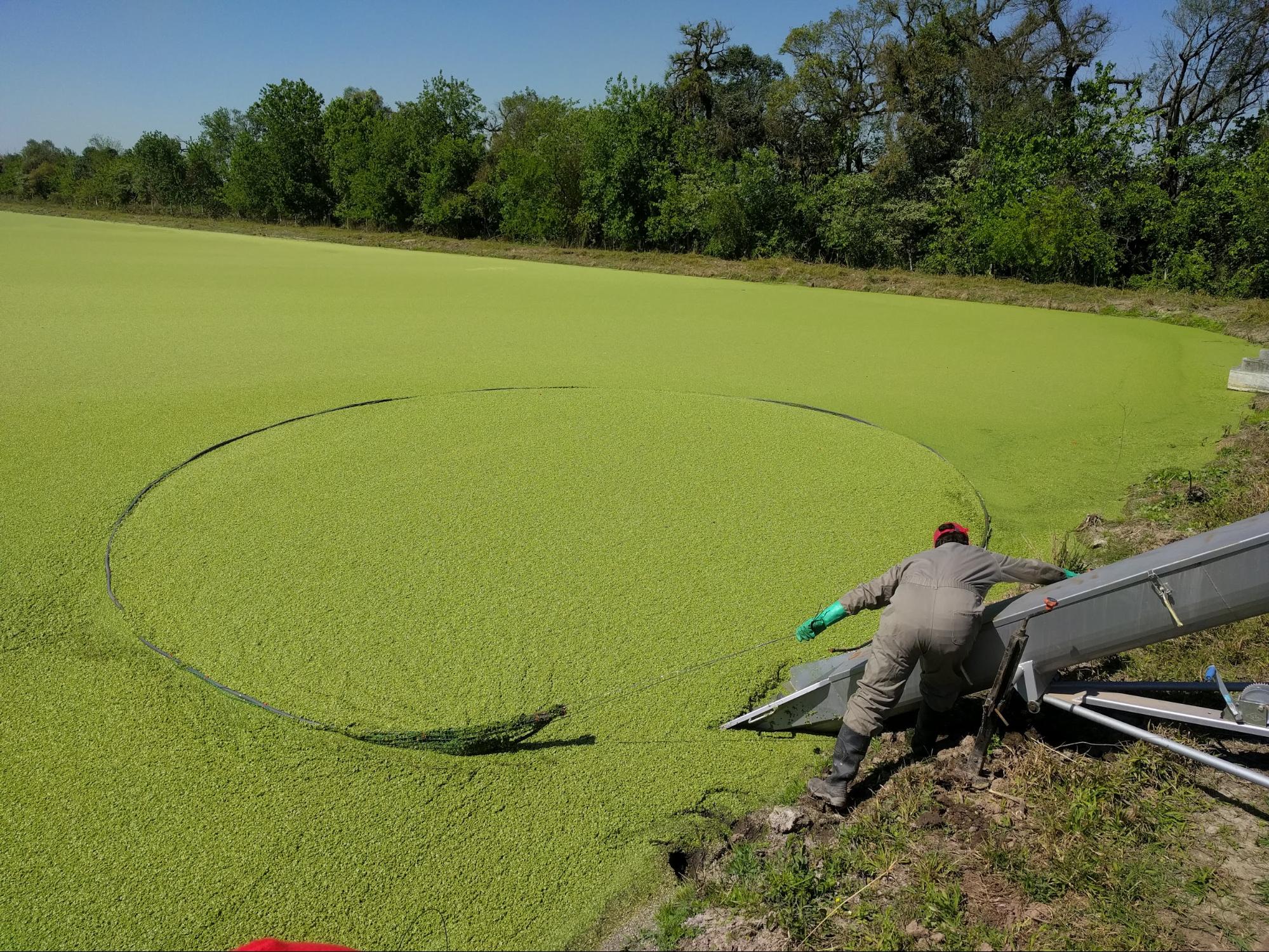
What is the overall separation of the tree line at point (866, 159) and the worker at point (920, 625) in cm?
1339

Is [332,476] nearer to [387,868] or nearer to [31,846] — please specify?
[31,846]

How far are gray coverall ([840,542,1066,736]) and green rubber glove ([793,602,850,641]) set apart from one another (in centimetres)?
3

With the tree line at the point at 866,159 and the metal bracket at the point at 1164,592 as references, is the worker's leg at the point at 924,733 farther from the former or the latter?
the tree line at the point at 866,159

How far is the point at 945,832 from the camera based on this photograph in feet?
6.59

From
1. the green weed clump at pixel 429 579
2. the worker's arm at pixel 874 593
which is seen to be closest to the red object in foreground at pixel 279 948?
the green weed clump at pixel 429 579

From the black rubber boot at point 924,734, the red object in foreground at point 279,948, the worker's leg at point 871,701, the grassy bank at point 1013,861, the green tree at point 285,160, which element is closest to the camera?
the red object in foreground at point 279,948

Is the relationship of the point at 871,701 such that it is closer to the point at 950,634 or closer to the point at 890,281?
the point at 950,634

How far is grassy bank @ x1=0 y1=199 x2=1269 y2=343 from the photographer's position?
33.8 ft

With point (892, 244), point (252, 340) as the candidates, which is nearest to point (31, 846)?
point (252, 340)

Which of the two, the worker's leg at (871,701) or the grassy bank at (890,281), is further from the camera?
the grassy bank at (890,281)

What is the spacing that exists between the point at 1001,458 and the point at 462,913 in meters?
4.30

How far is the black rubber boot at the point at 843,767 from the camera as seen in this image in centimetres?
214

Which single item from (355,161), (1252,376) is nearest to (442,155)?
(355,161)

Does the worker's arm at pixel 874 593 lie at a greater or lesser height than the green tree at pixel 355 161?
lesser
